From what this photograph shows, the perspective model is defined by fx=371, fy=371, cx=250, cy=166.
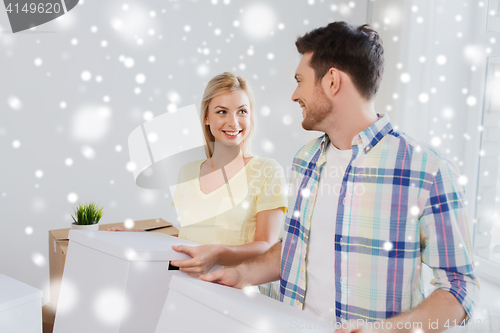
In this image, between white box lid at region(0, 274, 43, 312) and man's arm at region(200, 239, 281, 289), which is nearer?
man's arm at region(200, 239, 281, 289)

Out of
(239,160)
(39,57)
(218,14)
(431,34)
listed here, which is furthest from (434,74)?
(39,57)

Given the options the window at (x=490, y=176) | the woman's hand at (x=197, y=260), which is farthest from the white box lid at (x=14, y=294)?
the window at (x=490, y=176)

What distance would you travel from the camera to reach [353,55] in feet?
3.04

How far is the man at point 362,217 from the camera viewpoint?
2.34ft

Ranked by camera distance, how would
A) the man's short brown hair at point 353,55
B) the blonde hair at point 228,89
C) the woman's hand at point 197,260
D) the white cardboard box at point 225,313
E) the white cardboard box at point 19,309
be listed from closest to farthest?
the white cardboard box at point 225,313
the woman's hand at point 197,260
the man's short brown hair at point 353,55
the white cardboard box at point 19,309
the blonde hair at point 228,89

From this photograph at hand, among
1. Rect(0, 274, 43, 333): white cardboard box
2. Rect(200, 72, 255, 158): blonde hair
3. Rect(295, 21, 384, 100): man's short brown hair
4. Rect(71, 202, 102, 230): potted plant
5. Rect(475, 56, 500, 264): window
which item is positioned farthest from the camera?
Rect(475, 56, 500, 264): window

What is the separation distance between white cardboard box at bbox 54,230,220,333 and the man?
12 centimetres

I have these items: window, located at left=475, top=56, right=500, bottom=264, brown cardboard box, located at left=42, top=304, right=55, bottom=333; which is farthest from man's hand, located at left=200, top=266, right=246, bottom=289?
window, located at left=475, top=56, right=500, bottom=264

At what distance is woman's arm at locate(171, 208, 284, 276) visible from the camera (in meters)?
0.82

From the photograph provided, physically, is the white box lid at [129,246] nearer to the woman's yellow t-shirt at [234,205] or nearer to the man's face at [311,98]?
the woman's yellow t-shirt at [234,205]

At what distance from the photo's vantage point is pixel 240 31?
6.92 feet

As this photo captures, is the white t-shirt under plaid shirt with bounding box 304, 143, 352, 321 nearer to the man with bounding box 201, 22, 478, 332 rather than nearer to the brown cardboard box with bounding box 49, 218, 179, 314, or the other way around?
the man with bounding box 201, 22, 478, 332

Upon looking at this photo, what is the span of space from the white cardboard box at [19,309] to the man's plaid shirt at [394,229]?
89 centimetres

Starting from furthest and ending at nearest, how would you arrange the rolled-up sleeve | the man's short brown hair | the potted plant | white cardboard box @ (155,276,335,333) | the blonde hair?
the potted plant, the blonde hair, the man's short brown hair, the rolled-up sleeve, white cardboard box @ (155,276,335,333)
